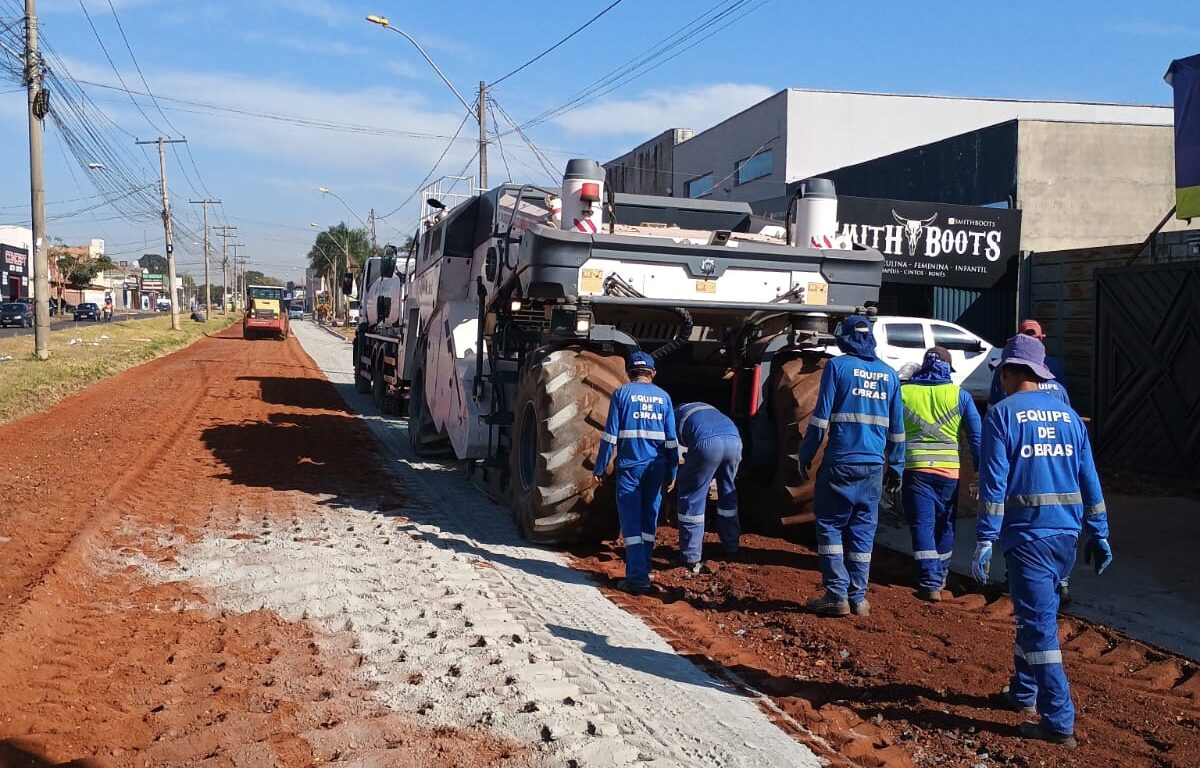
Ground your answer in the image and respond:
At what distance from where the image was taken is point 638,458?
7297 mm

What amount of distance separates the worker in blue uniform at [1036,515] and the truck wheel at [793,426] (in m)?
2.97

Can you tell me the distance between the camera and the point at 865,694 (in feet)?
17.4

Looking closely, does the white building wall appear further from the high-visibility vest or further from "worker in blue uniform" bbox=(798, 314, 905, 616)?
"worker in blue uniform" bbox=(798, 314, 905, 616)

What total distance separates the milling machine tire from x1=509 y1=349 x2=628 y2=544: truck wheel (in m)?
1.29

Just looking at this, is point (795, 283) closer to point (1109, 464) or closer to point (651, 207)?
point (651, 207)

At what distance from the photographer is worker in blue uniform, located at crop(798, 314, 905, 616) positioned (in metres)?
6.70

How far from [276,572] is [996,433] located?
4.96 metres

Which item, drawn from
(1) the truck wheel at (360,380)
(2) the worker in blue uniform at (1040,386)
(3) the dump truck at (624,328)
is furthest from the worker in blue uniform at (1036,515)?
(1) the truck wheel at (360,380)

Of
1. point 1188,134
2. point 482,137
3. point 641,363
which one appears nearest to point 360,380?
point 482,137

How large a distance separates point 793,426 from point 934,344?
33.7 feet

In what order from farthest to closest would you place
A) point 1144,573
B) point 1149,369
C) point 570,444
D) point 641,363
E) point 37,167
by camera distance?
1. point 37,167
2. point 1149,369
3. point 1144,573
4. point 570,444
5. point 641,363

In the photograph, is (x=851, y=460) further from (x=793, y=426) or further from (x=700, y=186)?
(x=700, y=186)

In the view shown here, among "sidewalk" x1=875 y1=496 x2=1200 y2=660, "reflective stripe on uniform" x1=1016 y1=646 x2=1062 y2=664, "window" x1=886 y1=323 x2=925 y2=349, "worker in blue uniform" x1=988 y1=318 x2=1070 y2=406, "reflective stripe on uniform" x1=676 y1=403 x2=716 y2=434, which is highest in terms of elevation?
"window" x1=886 y1=323 x2=925 y2=349

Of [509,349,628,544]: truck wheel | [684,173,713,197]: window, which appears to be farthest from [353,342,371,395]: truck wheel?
[684,173,713,197]: window
